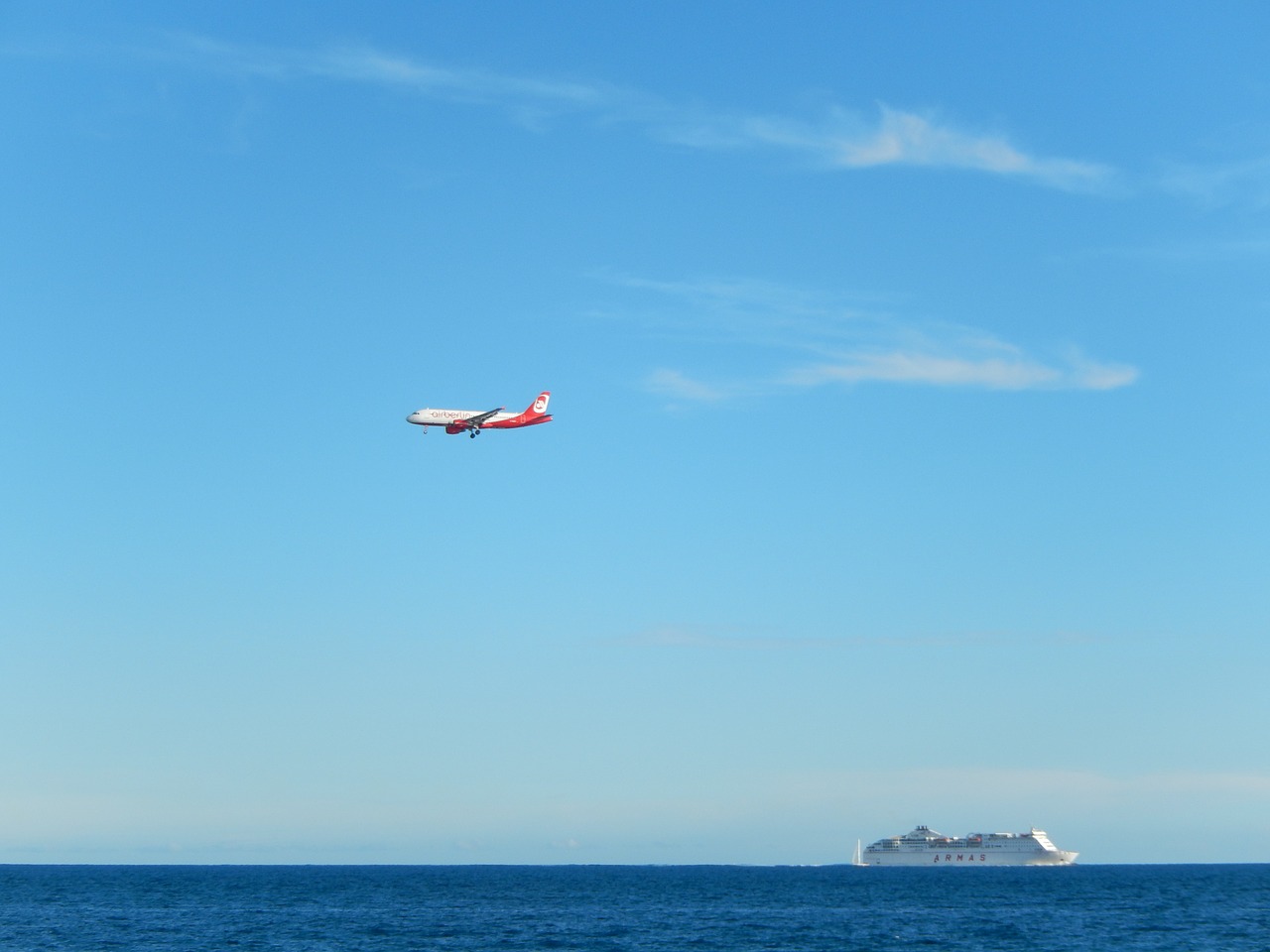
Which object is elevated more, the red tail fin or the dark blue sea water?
the red tail fin

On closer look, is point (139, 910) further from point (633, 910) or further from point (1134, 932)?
point (1134, 932)

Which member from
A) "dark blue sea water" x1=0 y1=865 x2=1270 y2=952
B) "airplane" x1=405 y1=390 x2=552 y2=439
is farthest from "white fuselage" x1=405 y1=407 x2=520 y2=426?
"dark blue sea water" x1=0 y1=865 x2=1270 y2=952

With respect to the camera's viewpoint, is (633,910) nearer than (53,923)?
No

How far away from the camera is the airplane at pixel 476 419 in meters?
168

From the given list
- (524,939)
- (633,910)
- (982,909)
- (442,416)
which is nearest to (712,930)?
(524,939)

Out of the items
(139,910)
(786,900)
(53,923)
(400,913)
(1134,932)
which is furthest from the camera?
(786,900)

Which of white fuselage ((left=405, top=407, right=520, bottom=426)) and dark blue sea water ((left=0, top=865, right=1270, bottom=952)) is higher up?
white fuselage ((left=405, top=407, right=520, bottom=426))

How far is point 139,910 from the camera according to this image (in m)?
167

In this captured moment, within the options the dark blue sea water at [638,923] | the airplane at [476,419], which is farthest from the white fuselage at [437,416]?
the dark blue sea water at [638,923]

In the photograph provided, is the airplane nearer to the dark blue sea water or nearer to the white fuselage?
the white fuselage

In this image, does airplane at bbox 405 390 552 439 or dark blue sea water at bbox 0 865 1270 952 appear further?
airplane at bbox 405 390 552 439

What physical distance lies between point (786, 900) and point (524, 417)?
82.7 metres

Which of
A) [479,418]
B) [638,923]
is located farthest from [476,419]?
[638,923]

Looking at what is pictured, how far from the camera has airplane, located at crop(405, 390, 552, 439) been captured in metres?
168
